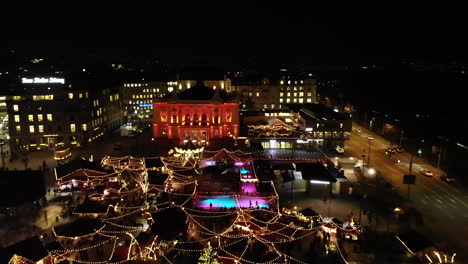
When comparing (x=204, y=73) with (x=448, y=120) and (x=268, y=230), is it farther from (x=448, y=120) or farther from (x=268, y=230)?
(x=268, y=230)

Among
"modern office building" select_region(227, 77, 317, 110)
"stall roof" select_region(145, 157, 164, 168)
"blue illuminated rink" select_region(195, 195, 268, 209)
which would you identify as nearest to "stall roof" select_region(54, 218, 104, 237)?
"blue illuminated rink" select_region(195, 195, 268, 209)

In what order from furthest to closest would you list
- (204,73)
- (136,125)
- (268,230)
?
(204,73), (136,125), (268,230)

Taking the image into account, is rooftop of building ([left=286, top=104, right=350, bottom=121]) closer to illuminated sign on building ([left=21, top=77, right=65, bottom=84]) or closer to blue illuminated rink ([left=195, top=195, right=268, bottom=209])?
blue illuminated rink ([left=195, top=195, right=268, bottom=209])

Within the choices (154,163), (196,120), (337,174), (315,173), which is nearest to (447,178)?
(337,174)

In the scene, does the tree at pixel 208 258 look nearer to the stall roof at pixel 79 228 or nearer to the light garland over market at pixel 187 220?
the light garland over market at pixel 187 220

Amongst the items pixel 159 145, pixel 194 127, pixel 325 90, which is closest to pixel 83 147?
pixel 159 145

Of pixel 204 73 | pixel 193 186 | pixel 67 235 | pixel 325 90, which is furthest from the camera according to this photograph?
pixel 325 90

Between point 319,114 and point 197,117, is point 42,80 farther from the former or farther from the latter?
point 319,114
